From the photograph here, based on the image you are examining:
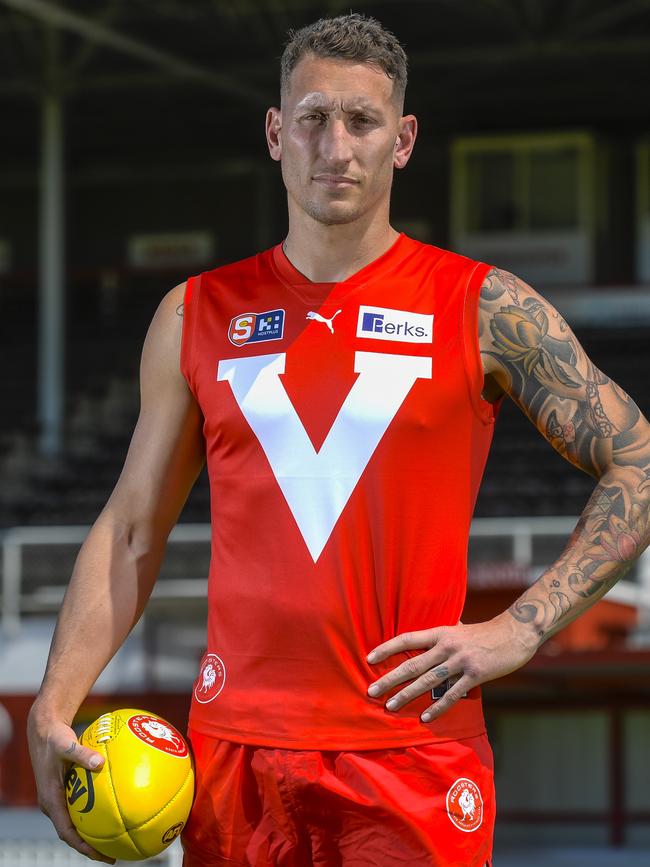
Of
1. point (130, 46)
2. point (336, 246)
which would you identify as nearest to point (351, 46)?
point (336, 246)

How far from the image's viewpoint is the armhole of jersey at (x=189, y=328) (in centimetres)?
264

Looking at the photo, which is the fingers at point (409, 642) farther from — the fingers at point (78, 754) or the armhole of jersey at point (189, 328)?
the armhole of jersey at point (189, 328)

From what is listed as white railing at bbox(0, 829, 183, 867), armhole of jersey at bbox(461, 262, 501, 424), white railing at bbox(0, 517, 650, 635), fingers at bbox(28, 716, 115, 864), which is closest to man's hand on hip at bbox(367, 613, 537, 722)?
armhole of jersey at bbox(461, 262, 501, 424)

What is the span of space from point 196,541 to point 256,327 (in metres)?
9.12

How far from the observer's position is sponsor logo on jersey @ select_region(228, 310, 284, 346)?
2598mm

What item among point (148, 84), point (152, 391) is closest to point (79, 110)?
point (148, 84)

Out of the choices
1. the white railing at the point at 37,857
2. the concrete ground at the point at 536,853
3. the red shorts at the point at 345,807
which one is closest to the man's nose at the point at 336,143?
the red shorts at the point at 345,807

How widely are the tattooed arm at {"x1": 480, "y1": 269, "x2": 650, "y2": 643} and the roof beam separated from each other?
41.4ft

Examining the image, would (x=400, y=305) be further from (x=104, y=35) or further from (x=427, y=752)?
(x=104, y=35)

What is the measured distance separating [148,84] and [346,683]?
1853cm

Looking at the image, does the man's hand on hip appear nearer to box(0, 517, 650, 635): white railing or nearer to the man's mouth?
the man's mouth

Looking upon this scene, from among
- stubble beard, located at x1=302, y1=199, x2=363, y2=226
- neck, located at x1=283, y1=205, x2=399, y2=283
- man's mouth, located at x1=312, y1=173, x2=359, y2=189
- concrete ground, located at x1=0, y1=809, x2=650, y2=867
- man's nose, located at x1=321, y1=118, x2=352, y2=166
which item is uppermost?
man's nose, located at x1=321, y1=118, x2=352, y2=166

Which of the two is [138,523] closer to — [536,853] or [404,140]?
[404,140]

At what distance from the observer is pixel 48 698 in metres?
2.55
